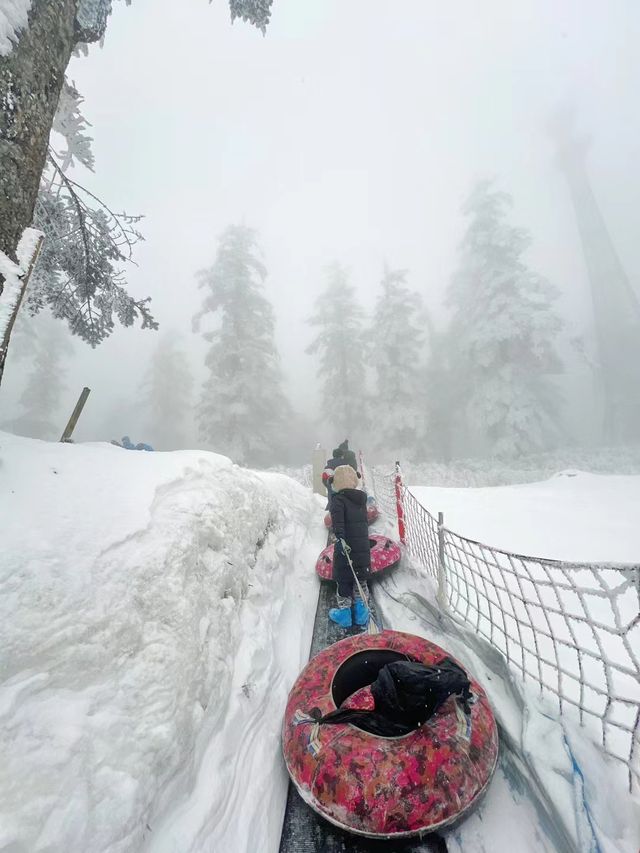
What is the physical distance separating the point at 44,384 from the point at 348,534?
30.1 m

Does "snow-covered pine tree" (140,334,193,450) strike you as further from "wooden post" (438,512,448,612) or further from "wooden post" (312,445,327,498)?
"wooden post" (438,512,448,612)

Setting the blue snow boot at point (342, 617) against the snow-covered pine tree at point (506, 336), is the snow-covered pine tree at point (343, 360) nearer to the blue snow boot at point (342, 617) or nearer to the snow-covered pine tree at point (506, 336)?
the snow-covered pine tree at point (506, 336)

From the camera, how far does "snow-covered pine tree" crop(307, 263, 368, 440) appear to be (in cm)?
2248

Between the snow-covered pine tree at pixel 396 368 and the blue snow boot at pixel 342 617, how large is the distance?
15.4m

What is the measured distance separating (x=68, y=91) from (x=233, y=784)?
831cm

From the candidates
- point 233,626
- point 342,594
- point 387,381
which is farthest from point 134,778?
point 387,381

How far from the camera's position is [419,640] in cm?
309

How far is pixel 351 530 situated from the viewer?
191 inches

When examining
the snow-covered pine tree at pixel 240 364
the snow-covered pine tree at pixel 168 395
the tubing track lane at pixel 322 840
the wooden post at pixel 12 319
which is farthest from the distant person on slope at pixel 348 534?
the snow-covered pine tree at pixel 168 395

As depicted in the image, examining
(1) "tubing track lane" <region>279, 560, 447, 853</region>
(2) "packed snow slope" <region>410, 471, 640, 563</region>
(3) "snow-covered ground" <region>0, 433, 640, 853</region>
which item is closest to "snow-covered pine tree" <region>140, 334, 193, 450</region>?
(2) "packed snow slope" <region>410, 471, 640, 563</region>

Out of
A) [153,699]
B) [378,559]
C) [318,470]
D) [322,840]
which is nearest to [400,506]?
[378,559]

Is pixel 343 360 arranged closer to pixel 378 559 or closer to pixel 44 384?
pixel 378 559

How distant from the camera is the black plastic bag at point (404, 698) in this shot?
2.31m

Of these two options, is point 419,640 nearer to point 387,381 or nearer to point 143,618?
point 143,618
